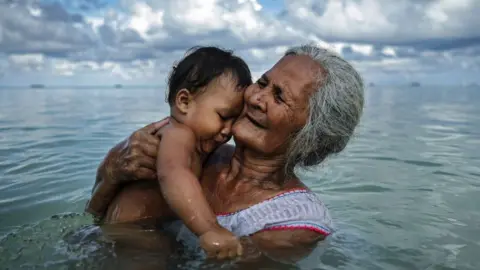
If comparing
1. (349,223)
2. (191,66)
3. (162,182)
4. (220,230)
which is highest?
(191,66)

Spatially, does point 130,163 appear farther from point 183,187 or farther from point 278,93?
point 278,93

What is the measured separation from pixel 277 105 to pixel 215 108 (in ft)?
1.41

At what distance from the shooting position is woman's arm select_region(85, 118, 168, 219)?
11.3 feet

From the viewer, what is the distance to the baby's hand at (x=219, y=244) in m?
2.83

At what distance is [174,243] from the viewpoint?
340 cm

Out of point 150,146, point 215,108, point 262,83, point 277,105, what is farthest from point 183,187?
point 262,83

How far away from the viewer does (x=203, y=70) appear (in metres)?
3.50

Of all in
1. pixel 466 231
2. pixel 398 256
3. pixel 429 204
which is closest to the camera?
pixel 398 256

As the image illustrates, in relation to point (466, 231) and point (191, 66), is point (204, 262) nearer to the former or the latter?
point (191, 66)

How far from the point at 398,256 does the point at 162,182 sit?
1.95 metres

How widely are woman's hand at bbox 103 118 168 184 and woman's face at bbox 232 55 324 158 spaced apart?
0.56m

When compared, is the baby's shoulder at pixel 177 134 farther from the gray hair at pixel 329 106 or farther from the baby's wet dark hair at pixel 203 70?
the gray hair at pixel 329 106

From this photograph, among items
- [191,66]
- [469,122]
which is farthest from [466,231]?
[469,122]

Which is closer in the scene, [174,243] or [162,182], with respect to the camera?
[162,182]
